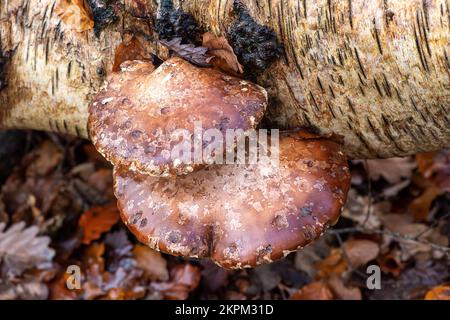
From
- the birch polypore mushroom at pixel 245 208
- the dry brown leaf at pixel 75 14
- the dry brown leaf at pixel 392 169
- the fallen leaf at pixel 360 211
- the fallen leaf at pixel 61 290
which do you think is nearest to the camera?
the birch polypore mushroom at pixel 245 208

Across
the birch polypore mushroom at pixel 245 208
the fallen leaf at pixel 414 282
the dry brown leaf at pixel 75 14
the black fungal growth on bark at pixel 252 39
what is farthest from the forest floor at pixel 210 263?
the dry brown leaf at pixel 75 14

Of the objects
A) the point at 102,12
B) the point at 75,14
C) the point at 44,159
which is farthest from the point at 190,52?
the point at 44,159

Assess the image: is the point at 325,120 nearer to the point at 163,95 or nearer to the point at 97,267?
the point at 163,95

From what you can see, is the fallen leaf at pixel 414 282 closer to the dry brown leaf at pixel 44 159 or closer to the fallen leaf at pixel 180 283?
the fallen leaf at pixel 180 283

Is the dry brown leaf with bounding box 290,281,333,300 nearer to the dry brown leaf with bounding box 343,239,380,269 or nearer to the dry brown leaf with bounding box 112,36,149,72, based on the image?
the dry brown leaf with bounding box 343,239,380,269

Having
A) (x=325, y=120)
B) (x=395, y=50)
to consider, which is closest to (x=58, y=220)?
(x=325, y=120)

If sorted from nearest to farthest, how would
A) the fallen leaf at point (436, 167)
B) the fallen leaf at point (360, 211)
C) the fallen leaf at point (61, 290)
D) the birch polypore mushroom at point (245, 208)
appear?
the birch polypore mushroom at point (245, 208) < the fallen leaf at point (61, 290) < the fallen leaf at point (436, 167) < the fallen leaf at point (360, 211)
